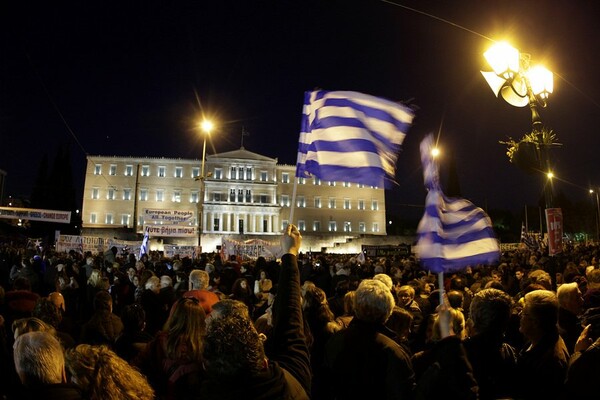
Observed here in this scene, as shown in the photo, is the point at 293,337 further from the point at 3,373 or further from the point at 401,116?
the point at 401,116

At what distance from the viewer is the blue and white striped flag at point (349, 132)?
187 inches

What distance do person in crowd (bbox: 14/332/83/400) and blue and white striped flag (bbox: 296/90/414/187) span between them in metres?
2.90

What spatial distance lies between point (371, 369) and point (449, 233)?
1491 mm

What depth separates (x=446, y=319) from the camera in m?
2.58

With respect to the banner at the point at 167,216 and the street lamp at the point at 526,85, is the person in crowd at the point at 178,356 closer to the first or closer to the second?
the street lamp at the point at 526,85

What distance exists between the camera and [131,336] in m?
3.89

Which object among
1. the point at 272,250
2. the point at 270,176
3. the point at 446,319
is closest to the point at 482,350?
the point at 446,319

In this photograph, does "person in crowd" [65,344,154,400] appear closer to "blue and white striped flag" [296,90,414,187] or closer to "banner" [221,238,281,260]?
"blue and white striped flag" [296,90,414,187]

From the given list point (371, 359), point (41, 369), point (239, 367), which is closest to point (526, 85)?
point (371, 359)

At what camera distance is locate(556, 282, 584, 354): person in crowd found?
406cm

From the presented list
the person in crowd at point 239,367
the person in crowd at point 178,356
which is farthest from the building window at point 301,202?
the person in crowd at point 239,367

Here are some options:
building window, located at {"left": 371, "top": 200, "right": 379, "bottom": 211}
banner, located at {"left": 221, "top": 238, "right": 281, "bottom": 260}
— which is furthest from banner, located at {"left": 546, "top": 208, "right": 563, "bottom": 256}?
building window, located at {"left": 371, "top": 200, "right": 379, "bottom": 211}

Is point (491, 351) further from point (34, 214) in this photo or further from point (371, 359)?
point (34, 214)

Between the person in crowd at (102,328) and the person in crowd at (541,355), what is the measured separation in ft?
10.6
